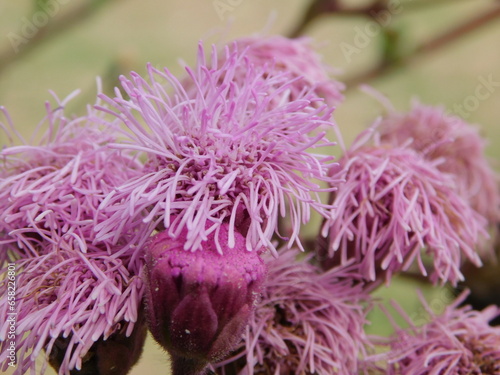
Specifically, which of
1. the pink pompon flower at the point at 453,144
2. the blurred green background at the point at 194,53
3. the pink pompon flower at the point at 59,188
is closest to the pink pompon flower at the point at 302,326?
the pink pompon flower at the point at 59,188

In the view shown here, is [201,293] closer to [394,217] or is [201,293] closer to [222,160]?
[222,160]

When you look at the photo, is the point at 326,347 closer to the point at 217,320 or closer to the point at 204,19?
the point at 217,320

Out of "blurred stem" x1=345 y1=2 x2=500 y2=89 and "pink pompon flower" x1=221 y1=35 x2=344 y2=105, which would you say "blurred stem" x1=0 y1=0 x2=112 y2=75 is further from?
"pink pompon flower" x1=221 y1=35 x2=344 y2=105

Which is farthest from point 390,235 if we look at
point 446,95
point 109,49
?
point 446,95

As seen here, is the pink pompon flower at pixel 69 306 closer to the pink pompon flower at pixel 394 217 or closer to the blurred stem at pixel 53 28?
the pink pompon flower at pixel 394 217

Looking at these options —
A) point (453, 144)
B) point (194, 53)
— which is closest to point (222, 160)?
point (453, 144)
